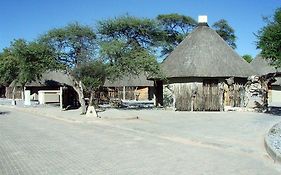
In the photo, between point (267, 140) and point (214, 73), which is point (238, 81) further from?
point (267, 140)

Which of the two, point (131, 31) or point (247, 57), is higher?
point (247, 57)

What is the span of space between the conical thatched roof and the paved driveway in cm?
1569

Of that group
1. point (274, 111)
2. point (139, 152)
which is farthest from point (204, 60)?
point (139, 152)

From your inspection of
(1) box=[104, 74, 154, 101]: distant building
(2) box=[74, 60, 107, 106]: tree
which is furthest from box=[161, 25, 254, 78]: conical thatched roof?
(1) box=[104, 74, 154, 101]: distant building

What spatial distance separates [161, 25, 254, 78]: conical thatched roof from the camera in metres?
32.9

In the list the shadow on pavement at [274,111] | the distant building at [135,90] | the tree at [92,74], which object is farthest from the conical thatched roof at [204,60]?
the distant building at [135,90]

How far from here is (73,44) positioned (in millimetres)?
34375

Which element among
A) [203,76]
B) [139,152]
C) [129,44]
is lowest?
[139,152]

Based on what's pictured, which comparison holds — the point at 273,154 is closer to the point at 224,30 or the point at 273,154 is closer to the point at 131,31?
the point at 131,31

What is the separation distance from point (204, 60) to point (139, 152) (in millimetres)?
22906

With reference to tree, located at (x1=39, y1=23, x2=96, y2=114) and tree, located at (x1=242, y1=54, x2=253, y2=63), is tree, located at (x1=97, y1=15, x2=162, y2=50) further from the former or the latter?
tree, located at (x1=242, y1=54, x2=253, y2=63)

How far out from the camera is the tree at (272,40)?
2411 cm

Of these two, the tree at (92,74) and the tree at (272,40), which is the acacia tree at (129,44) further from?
the tree at (272,40)

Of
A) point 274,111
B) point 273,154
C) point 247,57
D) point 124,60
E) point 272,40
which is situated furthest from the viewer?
point 247,57
